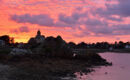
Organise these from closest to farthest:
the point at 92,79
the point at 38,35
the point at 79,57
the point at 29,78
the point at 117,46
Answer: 1. the point at 29,78
2. the point at 92,79
3. the point at 79,57
4. the point at 38,35
5. the point at 117,46

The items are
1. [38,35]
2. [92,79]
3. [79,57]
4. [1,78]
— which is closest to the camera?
[1,78]

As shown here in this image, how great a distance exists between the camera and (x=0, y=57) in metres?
33.7

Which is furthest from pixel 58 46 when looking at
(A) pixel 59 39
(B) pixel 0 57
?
(B) pixel 0 57

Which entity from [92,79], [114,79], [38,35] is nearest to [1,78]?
[92,79]

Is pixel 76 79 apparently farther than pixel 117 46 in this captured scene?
No

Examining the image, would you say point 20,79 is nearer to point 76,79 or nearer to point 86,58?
point 76,79

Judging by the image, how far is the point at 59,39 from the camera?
46094 millimetres

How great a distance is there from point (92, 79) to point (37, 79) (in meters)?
7.92

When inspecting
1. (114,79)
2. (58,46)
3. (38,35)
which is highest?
(38,35)

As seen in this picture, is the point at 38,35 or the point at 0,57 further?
the point at 38,35

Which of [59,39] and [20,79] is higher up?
[59,39]

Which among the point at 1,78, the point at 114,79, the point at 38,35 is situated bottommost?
the point at 114,79

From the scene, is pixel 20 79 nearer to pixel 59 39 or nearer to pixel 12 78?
pixel 12 78

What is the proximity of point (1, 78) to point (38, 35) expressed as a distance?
56889 millimetres
